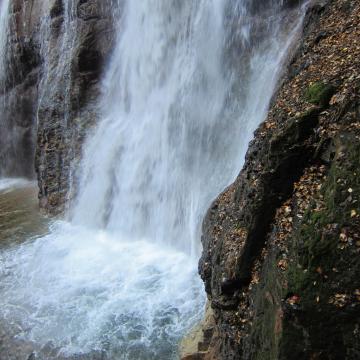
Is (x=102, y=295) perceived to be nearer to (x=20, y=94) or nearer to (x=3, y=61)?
(x=20, y=94)

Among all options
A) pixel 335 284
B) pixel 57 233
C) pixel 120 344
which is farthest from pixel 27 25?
pixel 335 284

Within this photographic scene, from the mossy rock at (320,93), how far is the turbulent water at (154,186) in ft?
11.1

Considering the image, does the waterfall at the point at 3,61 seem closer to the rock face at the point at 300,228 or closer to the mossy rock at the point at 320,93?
the rock face at the point at 300,228

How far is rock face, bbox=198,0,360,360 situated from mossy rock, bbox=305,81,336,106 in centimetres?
1

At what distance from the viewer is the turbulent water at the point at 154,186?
7.67 m

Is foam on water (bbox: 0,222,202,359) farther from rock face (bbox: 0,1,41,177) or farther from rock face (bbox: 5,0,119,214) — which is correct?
rock face (bbox: 0,1,41,177)

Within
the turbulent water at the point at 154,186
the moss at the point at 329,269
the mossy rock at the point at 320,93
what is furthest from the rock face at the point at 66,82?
the moss at the point at 329,269

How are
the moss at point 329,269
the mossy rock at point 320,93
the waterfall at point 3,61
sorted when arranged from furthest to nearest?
1. the waterfall at point 3,61
2. the mossy rock at point 320,93
3. the moss at point 329,269

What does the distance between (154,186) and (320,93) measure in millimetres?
6531

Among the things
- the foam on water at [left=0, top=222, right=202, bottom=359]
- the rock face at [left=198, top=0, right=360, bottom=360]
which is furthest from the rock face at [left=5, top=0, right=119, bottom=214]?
the rock face at [left=198, top=0, right=360, bottom=360]

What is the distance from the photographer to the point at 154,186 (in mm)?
10969

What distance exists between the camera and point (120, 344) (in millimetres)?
6984

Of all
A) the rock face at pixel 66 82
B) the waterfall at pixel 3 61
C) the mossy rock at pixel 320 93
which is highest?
the waterfall at pixel 3 61

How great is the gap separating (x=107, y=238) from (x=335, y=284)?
27.2 ft
